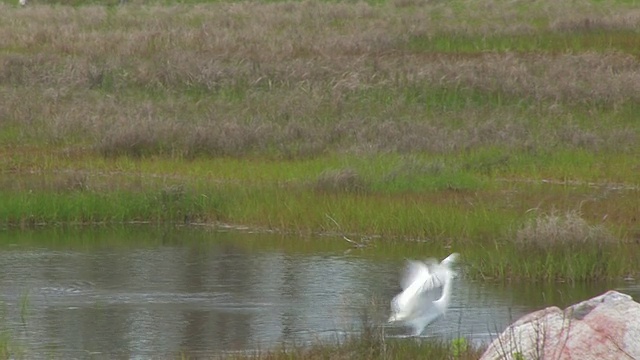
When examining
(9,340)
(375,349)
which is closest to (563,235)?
(375,349)

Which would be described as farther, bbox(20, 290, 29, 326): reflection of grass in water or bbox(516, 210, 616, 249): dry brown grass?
bbox(516, 210, 616, 249): dry brown grass

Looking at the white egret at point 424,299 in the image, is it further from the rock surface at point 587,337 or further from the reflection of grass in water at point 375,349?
the rock surface at point 587,337

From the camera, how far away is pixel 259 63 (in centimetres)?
2544

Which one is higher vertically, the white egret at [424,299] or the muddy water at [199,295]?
the white egret at [424,299]

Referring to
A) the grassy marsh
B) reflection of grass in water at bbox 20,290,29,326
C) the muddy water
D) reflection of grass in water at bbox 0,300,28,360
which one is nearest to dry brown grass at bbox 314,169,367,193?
the grassy marsh

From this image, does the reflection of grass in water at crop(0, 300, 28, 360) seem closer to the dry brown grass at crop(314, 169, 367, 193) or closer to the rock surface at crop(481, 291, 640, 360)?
the rock surface at crop(481, 291, 640, 360)

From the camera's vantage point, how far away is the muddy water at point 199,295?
10688mm

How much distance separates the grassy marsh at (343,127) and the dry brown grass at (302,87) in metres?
0.05

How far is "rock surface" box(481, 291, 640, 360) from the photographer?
23.3ft

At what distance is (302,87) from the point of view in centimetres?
2367

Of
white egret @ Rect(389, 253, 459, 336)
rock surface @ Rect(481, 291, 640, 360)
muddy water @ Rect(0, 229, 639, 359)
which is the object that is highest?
rock surface @ Rect(481, 291, 640, 360)

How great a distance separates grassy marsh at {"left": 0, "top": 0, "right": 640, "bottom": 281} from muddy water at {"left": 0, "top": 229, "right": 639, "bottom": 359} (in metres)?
0.75

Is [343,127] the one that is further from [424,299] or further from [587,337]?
[587,337]

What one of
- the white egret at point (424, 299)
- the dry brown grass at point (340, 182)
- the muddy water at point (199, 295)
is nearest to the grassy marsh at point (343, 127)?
the dry brown grass at point (340, 182)
